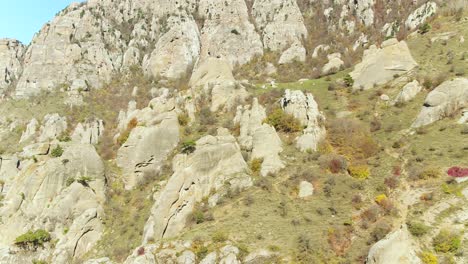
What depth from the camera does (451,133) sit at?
108 feet

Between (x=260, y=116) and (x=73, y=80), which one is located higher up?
(x=73, y=80)

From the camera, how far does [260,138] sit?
38.5 m

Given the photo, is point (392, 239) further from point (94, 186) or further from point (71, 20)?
point (71, 20)

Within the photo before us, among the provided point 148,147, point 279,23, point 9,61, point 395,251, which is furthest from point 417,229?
point 9,61

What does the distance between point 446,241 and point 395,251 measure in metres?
3.78

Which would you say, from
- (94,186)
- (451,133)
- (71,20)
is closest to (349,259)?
(451,133)

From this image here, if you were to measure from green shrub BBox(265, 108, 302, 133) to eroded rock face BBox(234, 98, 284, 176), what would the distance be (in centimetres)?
116

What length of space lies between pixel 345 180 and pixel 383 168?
380 centimetres

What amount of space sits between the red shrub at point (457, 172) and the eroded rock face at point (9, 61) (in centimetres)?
9841

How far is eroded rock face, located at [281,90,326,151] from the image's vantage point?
124ft

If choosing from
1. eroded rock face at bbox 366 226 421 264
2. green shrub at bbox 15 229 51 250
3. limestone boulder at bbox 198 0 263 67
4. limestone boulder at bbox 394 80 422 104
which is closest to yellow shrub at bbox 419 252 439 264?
eroded rock face at bbox 366 226 421 264

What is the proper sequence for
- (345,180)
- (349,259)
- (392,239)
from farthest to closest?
(345,180)
(349,259)
(392,239)

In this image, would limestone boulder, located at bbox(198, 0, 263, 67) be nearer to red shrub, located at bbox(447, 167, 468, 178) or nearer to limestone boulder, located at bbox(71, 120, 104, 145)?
limestone boulder, located at bbox(71, 120, 104, 145)

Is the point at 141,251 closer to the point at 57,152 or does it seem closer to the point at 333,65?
the point at 57,152
